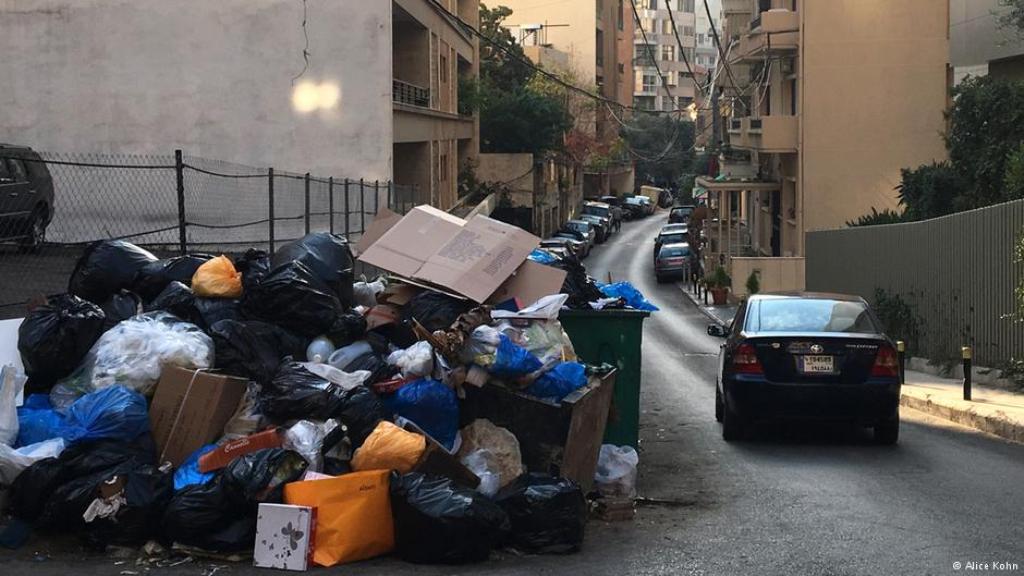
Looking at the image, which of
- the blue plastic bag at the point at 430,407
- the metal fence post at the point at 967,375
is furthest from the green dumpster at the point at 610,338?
the metal fence post at the point at 967,375

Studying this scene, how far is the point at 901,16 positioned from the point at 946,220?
19.3 m

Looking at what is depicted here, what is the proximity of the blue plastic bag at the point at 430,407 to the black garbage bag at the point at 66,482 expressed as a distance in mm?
1532

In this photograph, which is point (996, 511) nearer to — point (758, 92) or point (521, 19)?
point (758, 92)

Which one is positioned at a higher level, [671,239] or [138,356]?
[138,356]

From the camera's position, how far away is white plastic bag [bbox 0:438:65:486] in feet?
22.1

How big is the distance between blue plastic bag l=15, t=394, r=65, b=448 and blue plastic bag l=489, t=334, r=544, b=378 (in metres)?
2.61

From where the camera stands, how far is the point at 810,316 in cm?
1122

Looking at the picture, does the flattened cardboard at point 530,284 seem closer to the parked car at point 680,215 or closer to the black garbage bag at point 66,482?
the black garbage bag at point 66,482

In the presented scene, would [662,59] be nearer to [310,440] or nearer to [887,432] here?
[887,432]

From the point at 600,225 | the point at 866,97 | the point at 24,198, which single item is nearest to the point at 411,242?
the point at 24,198

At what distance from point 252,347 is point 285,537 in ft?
6.22

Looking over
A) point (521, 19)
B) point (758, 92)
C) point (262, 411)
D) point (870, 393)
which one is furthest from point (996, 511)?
point (521, 19)

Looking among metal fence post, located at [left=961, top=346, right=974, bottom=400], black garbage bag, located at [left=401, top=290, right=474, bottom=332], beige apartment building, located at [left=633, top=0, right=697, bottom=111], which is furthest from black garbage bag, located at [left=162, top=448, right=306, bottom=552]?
beige apartment building, located at [left=633, top=0, right=697, bottom=111]

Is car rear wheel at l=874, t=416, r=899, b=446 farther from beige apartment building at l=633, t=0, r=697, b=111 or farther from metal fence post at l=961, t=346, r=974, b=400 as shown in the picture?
beige apartment building at l=633, t=0, r=697, b=111
